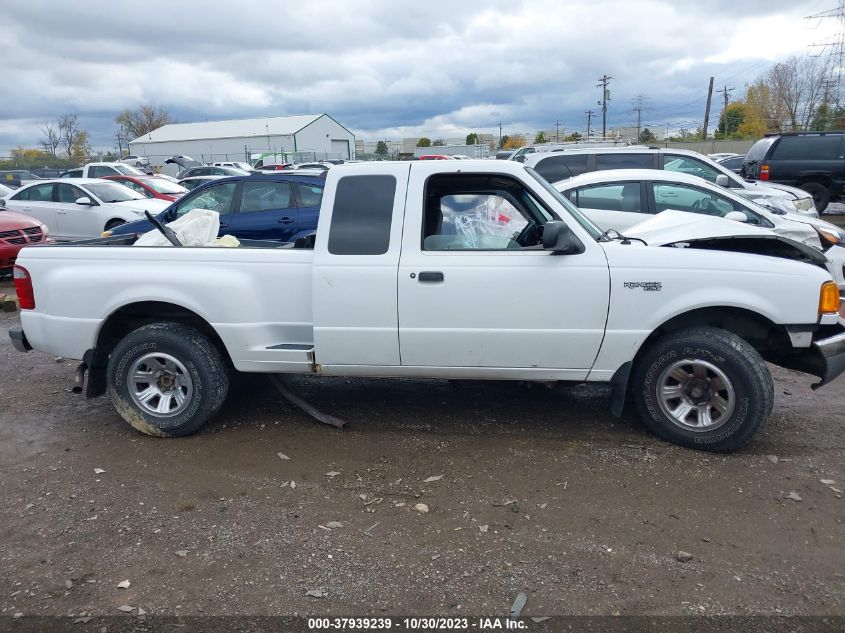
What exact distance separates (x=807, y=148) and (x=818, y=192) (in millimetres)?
1069

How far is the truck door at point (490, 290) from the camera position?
452 cm

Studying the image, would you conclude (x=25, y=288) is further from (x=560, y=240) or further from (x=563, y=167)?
(x=563, y=167)

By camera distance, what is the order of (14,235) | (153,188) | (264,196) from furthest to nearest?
(153,188), (14,235), (264,196)

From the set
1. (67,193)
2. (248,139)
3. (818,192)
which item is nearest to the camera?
(67,193)

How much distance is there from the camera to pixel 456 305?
180 inches

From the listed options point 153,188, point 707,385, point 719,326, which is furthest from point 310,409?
point 153,188

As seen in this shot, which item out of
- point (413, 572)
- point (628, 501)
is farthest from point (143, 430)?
point (628, 501)

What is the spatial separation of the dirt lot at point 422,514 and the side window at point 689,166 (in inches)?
232

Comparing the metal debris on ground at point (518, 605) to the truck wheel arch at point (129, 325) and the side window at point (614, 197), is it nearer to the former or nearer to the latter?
the truck wheel arch at point (129, 325)

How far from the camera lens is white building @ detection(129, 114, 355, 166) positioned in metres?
69.3

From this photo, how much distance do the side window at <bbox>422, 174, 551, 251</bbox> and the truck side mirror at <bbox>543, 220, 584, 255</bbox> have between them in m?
0.35

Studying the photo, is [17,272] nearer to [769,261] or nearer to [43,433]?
[43,433]

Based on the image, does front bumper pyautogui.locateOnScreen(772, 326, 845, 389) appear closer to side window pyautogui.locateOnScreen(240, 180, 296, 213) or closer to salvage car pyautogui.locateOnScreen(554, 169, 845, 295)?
salvage car pyautogui.locateOnScreen(554, 169, 845, 295)

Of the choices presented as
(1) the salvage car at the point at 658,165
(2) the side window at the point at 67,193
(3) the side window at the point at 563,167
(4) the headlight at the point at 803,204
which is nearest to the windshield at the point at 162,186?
(2) the side window at the point at 67,193
